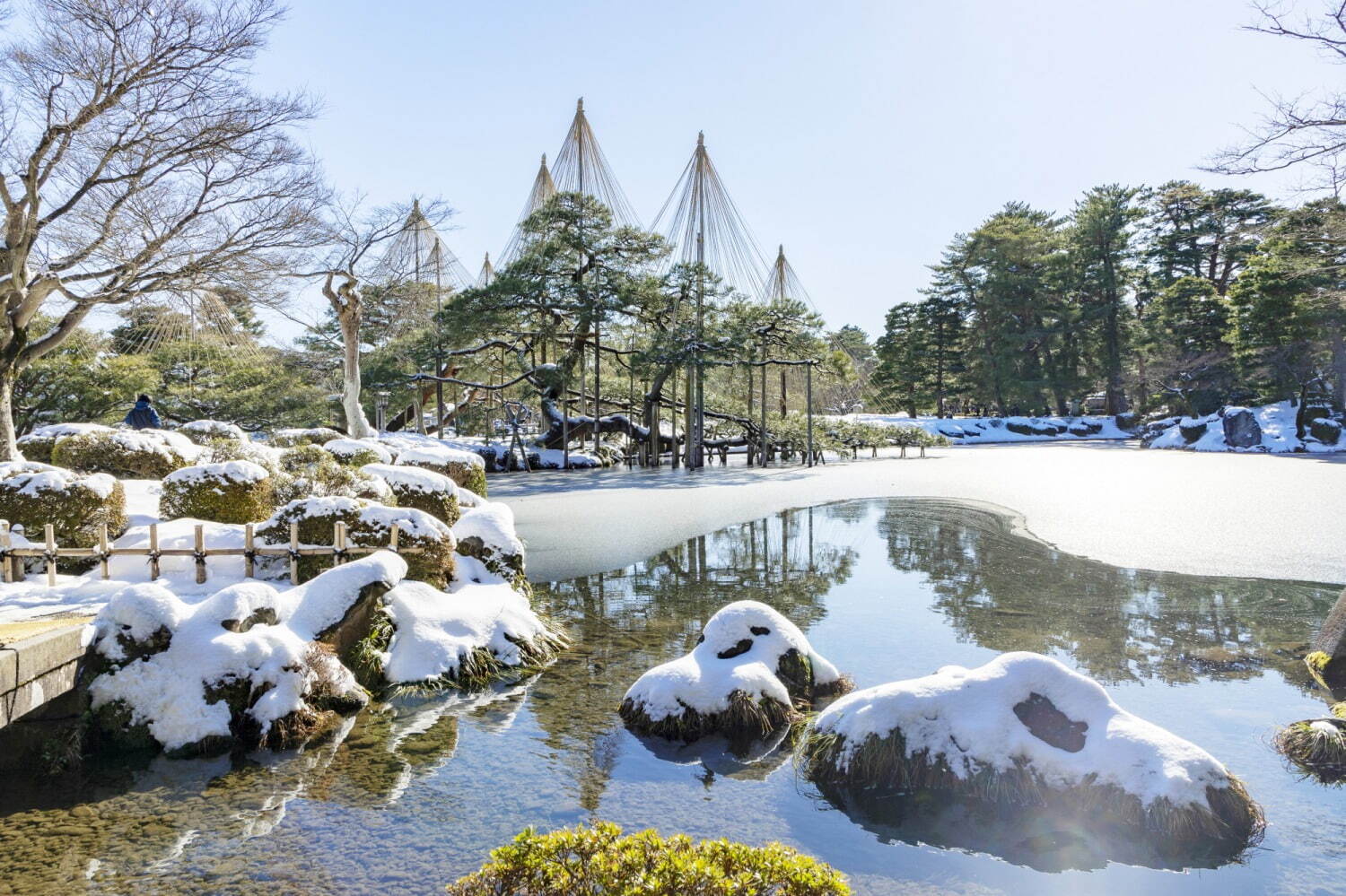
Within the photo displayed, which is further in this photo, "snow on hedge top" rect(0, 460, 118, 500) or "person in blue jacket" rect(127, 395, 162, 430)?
"person in blue jacket" rect(127, 395, 162, 430)

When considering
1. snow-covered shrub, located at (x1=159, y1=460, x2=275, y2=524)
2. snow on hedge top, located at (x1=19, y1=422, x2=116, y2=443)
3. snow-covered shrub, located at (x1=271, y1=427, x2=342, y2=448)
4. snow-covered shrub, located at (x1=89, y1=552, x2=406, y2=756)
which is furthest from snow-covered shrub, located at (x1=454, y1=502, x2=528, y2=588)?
snow-covered shrub, located at (x1=271, y1=427, x2=342, y2=448)

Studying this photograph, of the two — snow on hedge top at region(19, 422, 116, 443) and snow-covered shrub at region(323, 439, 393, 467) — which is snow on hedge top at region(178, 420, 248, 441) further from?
snow-covered shrub at region(323, 439, 393, 467)

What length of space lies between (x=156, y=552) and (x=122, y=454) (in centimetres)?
515

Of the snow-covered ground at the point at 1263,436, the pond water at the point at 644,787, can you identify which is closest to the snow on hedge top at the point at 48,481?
the pond water at the point at 644,787

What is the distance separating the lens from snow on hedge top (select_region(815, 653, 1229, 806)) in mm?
3348

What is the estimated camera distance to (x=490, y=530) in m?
7.45

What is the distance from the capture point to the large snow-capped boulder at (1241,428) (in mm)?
24422

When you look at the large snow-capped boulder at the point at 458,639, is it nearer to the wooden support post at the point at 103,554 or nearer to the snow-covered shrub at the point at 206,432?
the wooden support post at the point at 103,554

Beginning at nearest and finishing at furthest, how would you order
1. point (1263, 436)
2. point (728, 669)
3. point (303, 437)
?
point (728, 669) < point (303, 437) < point (1263, 436)

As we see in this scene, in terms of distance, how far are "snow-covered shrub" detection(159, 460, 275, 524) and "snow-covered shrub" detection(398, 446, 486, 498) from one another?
377cm

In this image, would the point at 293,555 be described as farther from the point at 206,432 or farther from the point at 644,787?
the point at 206,432

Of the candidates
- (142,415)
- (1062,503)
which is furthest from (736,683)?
(142,415)

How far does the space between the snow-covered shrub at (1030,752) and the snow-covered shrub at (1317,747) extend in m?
0.81

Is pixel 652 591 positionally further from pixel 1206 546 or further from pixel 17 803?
pixel 1206 546
